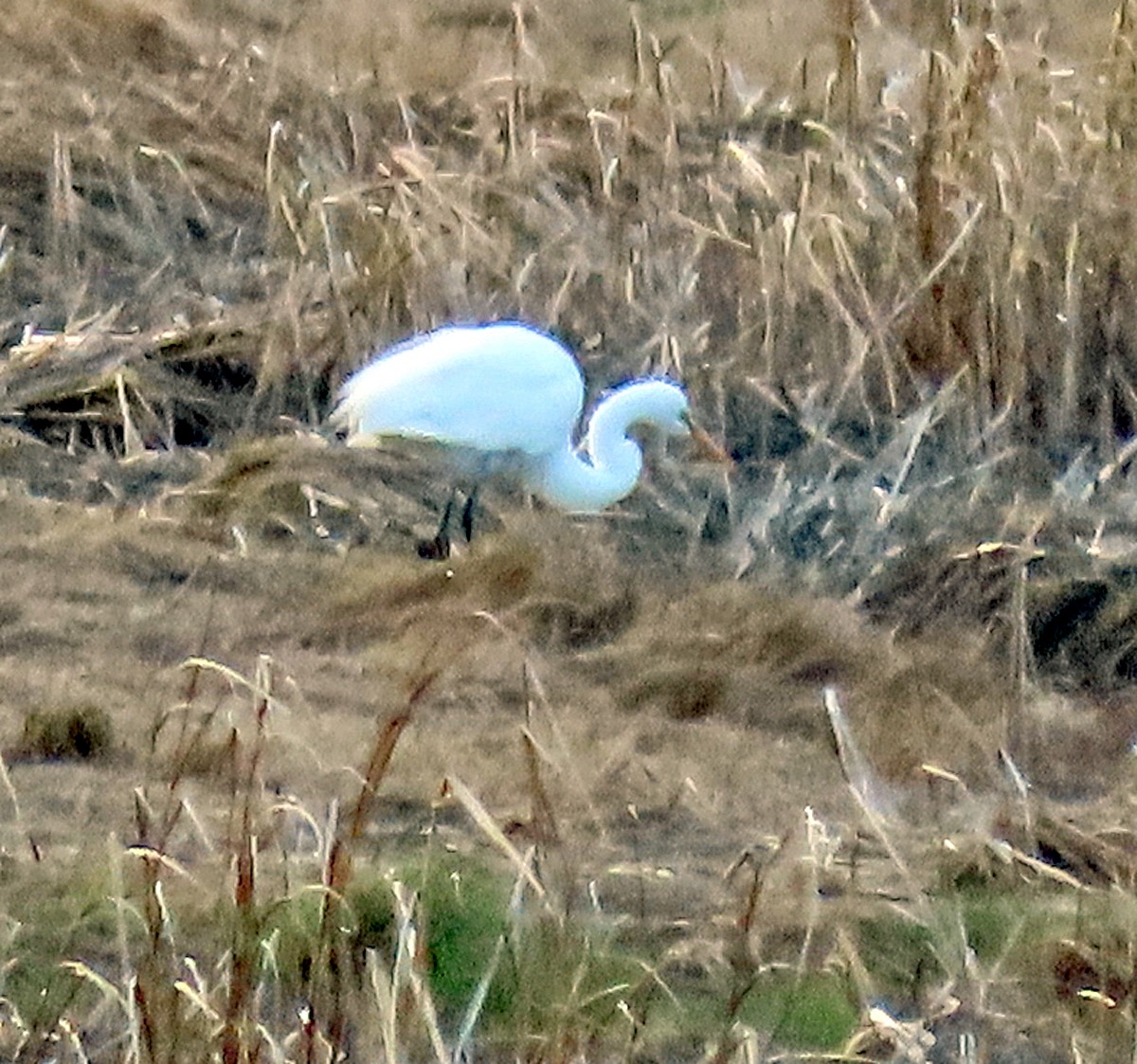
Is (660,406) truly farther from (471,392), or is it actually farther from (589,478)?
(471,392)

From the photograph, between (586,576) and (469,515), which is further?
(469,515)

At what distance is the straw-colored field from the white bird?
0.10 m

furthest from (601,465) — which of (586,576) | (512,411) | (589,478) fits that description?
(586,576)

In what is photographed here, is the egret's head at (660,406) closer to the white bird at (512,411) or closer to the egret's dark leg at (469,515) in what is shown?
the white bird at (512,411)

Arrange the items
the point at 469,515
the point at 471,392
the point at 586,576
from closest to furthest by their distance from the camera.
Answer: the point at 586,576
the point at 471,392
the point at 469,515

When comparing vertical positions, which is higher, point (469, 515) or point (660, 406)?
point (660, 406)

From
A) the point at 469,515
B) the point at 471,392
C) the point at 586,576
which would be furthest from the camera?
the point at 469,515

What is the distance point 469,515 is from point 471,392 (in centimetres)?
20

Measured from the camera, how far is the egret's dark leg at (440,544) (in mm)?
3152

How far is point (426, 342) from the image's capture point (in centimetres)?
323

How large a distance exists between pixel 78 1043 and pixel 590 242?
2.37 m

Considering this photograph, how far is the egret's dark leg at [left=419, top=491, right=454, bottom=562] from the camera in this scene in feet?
10.3

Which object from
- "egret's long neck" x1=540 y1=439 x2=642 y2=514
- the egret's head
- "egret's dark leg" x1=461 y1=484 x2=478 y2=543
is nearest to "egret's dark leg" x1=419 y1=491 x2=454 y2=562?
"egret's dark leg" x1=461 y1=484 x2=478 y2=543

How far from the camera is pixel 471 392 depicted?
314cm
